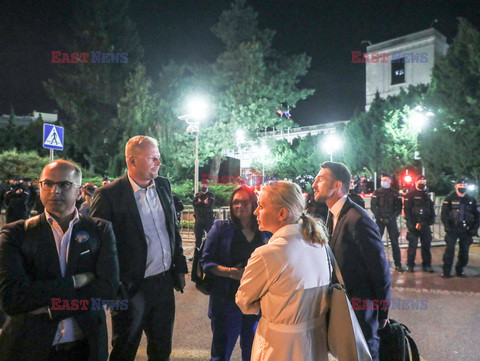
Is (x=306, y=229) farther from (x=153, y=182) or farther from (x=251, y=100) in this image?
(x=251, y=100)

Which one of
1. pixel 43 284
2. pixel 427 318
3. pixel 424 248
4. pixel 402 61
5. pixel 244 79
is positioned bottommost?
pixel 427 318

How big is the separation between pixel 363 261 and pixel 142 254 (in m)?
1.84

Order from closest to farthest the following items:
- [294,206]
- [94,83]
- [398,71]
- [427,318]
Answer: [294,206]
[427,318]
[94,83]
[398,71]

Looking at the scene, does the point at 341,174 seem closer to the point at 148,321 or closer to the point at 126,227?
the point at 126,227

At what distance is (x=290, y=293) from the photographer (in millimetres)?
2109

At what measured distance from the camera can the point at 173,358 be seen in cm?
412

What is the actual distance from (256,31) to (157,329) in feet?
85.9

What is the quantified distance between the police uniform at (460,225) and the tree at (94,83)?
23269mm

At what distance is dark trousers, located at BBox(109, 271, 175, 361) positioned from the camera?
2.97m

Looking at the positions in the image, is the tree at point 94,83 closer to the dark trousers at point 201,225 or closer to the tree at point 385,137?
the dark trousers at point 201,225

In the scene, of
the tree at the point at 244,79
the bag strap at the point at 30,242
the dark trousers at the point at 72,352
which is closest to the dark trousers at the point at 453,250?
the dark trousers at the point at 72,352

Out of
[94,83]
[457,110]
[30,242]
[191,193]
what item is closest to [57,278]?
[30,242]

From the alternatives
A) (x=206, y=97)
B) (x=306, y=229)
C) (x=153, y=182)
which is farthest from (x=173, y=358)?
(x=206, y=97)

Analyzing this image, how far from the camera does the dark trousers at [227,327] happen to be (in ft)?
10.8
